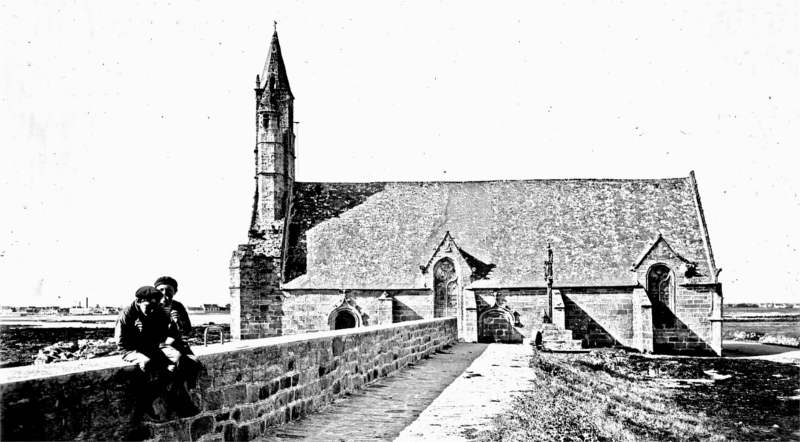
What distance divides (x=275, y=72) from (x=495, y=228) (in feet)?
45.9

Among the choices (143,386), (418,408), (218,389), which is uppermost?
(143,386)

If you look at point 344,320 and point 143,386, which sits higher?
point 143,386

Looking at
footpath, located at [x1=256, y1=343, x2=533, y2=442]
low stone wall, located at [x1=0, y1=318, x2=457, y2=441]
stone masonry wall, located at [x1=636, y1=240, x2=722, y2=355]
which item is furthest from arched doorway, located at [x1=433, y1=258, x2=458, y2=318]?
low stone wall, located at [x1=0, y1=318, x2=457, y2=441]

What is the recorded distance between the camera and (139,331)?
19.6 ft

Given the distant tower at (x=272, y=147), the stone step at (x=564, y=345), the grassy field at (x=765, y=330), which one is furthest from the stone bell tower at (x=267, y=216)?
the grassy field at (x=765, y=330)

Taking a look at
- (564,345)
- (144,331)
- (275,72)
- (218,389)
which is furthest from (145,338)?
(275,72)

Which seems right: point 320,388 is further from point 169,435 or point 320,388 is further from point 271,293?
point 271,293

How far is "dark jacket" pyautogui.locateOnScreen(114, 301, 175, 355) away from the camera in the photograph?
589 cm

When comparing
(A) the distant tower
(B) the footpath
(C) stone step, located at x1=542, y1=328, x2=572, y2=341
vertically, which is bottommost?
(C) stone step, located at x1=542, y1=328, x2=572, y2=341

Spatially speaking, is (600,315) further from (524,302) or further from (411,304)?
(411,304)

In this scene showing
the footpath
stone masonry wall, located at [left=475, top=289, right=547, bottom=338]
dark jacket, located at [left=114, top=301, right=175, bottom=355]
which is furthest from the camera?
stone masonry wall, located at [left=475, top=289, right=547, bottom=338]

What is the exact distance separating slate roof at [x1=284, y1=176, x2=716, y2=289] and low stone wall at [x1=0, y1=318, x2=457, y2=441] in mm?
21514

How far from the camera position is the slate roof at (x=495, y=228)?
35.3 meters

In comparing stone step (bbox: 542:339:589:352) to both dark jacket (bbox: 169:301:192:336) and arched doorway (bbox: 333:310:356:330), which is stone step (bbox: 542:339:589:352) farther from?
dark jacket (bbox: 169:301:192:336)
